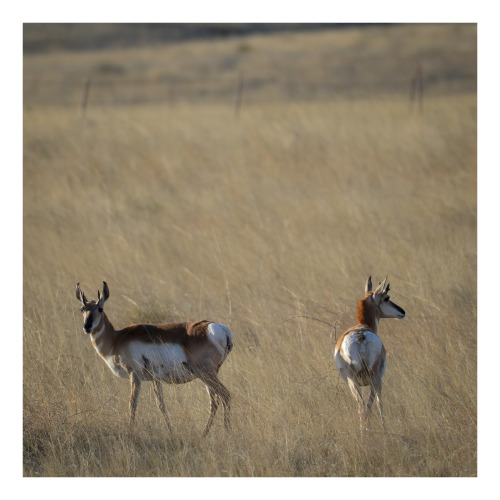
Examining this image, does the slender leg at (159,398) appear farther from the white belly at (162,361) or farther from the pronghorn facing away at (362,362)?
the pronghorn facing away at (362,362)

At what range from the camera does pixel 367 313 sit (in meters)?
5.21

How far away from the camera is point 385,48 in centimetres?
2472

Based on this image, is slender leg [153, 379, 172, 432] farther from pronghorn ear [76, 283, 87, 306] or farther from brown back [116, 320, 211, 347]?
pronghorn ear [76, 283, 87, 306]

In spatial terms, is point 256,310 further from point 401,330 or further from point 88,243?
point 88,243

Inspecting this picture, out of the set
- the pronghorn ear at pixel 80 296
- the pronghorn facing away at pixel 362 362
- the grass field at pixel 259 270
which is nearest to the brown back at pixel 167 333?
the pronghorn ear at pixel 80 296

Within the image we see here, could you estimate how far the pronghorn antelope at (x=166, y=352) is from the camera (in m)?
4.74

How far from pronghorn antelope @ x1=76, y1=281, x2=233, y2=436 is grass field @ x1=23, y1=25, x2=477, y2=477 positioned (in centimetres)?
30

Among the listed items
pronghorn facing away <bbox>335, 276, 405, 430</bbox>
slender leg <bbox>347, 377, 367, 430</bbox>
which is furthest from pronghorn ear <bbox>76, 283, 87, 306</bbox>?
slender leg <bbox>347, 377, 367, 430</bbox>

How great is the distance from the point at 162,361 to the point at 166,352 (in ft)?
0.26

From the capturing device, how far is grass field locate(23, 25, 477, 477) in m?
4.67

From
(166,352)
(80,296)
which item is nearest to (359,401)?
(166,352)

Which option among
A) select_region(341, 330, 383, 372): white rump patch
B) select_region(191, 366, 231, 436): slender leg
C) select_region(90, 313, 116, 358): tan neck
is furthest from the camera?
select_region(90, 313, 116, 358): tan neck

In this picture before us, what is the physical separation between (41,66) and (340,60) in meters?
12.8

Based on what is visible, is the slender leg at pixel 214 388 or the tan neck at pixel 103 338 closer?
the slender leg at pixel 214 388
